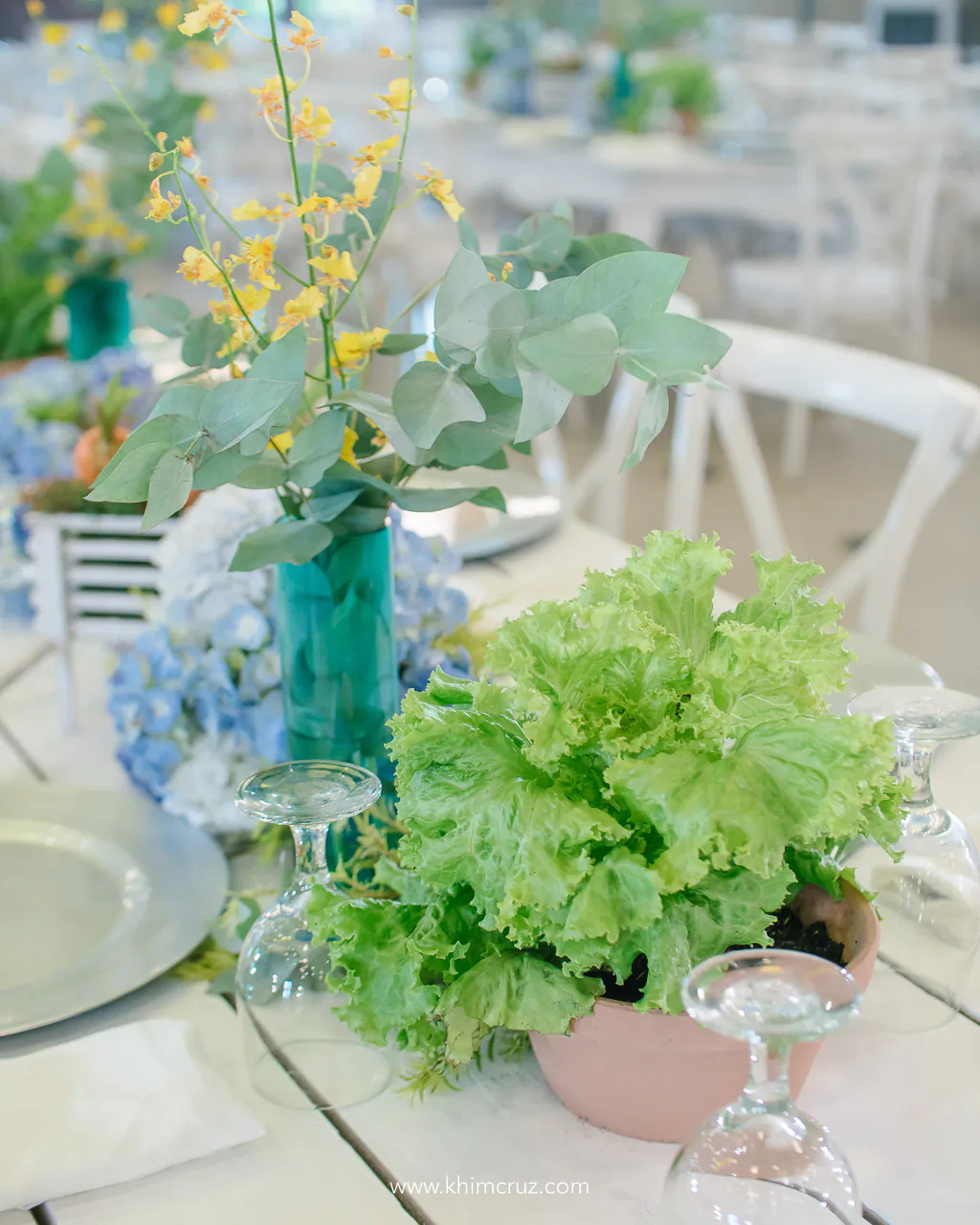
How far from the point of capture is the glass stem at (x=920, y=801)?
66cm

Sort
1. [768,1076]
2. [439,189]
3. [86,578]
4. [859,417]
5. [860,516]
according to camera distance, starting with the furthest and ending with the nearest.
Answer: [860,516]
[859,417]
[86,578]
[439,189]
[768,1076]

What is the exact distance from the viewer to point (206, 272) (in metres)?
0.64

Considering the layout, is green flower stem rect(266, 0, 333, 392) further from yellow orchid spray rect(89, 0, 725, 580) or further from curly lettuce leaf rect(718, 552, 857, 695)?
curly lettuce leaf rect(718, 552, 857, 695)

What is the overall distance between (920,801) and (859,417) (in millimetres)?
987

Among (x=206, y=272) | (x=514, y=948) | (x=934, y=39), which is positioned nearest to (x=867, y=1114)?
(x=514, y=948)

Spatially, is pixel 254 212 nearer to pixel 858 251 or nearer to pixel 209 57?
pixel 209 57

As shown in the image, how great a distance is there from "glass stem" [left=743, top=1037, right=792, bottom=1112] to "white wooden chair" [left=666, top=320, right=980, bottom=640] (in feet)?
3.19

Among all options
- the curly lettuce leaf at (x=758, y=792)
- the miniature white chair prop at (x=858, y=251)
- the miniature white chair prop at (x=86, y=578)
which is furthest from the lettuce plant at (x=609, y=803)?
the miniature white chair prop at (x=858, y=251)

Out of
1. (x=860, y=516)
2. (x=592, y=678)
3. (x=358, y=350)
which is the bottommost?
(x=860, y=516)

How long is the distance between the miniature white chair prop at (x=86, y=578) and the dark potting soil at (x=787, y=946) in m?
0.58

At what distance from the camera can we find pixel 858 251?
4457 mm

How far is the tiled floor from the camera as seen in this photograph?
Result: 9.46 ft

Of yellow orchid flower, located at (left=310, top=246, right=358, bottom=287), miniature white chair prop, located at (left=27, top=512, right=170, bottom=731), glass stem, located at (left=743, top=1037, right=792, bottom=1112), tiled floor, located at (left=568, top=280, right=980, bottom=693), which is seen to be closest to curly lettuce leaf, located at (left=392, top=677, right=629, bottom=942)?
glass stem, located at (left=743, top=1037, right=792, bottom=1112)

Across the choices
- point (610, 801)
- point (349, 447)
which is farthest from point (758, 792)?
point (349, 447)
